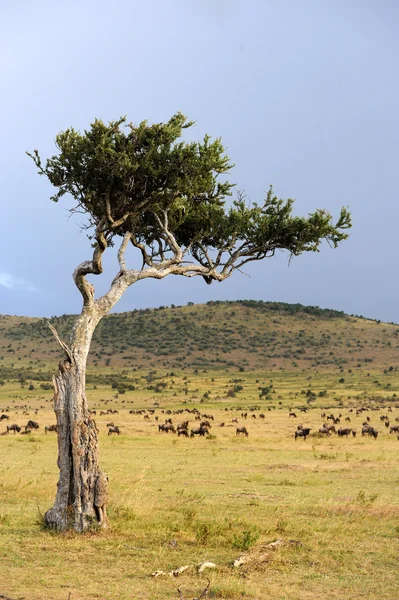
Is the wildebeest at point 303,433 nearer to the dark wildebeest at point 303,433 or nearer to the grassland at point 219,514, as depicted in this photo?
the dark wildebeest at point 303,433

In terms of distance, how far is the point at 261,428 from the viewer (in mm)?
43812

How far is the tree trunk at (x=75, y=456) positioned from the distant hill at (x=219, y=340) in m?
80.2

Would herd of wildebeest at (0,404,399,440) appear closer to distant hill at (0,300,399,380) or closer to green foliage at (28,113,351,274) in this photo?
green foliage at (28,113,351,274)

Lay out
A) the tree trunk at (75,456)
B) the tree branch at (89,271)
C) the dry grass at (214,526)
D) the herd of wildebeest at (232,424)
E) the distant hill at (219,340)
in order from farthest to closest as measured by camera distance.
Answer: the distant hill at (219,340), the herd of wildebeest at (232,424), the tree branch at (89,271), the tree trunk at (75,456), the dry grass at (214,526)

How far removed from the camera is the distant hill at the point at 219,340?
356 ft

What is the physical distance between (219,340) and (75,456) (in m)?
109

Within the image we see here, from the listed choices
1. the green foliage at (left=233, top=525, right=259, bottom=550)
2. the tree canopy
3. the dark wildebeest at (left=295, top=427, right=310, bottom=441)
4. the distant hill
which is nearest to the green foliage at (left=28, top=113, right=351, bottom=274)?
the tree canopy

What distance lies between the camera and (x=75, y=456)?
12.1 m

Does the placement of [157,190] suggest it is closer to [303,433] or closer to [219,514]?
[219,514]

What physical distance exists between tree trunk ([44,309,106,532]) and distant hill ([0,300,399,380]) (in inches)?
3159

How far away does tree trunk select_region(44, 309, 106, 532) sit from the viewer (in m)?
11.9

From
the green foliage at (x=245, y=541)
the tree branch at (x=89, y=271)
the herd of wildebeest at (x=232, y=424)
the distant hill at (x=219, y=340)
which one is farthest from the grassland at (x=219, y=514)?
the distant hill at (x=219, y=340)

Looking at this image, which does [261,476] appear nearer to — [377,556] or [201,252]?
[201,252]

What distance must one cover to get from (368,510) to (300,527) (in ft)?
9.41
